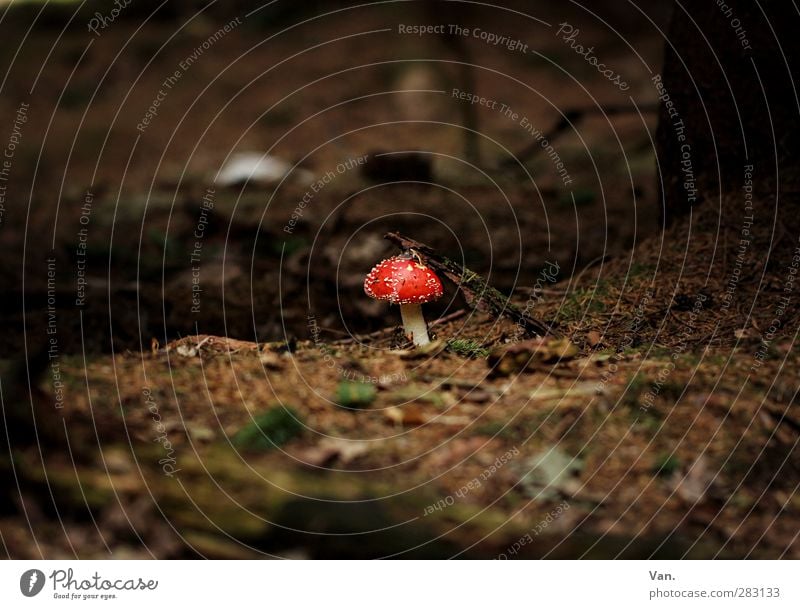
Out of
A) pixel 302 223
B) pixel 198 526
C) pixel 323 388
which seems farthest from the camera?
pixel 302 223

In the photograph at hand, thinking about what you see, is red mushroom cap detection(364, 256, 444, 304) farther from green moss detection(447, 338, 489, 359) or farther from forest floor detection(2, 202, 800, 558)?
forest floor detection(2, 202, 800, 558)

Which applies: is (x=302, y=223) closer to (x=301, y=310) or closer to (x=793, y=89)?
(x=301, y=310)

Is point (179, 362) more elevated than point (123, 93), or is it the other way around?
point (123, 93)

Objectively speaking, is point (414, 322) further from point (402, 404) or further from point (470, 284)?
point (402, 404)

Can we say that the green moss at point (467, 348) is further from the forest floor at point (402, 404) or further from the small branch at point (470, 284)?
the small branch at point (470, 284)

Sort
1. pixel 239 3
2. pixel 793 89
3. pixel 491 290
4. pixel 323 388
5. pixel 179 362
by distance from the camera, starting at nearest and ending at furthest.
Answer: pixel 323 388 < pixel 179 362 < pixel 491 290 < pixel 793 89 < pixel 239 3

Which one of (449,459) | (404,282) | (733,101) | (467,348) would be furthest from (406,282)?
(733,101)

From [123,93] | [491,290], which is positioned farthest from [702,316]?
[123,93]
